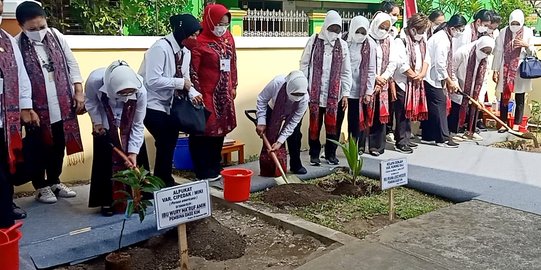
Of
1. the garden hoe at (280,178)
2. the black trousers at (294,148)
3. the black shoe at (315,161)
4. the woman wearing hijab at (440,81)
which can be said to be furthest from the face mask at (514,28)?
the garden hoe at (280,178)

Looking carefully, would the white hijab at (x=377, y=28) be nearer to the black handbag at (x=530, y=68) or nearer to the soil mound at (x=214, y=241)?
the black handbag at (x=530, y=68)

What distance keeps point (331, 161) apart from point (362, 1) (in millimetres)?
8470

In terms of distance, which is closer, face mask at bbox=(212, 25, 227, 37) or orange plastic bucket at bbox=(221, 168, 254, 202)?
orange plastic bucket at bbox=(221, 168, 254, 202)

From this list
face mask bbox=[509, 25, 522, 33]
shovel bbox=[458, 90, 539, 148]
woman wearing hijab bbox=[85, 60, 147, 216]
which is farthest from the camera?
face mask bbox=[509, 25, 522, 33]

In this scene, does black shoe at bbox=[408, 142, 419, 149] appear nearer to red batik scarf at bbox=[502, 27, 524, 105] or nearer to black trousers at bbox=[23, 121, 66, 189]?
red batik scarf at bbox=[502, 27, 524, 105]

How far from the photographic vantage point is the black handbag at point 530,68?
24.5ft

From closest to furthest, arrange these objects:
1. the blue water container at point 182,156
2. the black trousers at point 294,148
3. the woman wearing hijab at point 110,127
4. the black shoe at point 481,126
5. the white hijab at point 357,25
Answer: the woman wearing hijab at point 110,127, the black trousers at point 294,148, the blue water container at point 182,156, the white hijab at point 357,25, the black shoe at point 481,126

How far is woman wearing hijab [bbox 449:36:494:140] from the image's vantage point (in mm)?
6730

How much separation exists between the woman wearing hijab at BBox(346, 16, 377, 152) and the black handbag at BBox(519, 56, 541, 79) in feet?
9.53

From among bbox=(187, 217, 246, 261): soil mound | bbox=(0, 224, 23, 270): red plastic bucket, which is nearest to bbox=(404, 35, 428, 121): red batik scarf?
bbox=(187, 217, 246, 261): soil mound

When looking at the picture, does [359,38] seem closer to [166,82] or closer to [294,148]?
[294,148]

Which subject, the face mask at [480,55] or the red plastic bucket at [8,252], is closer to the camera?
the red plastic bucket at [8,252]

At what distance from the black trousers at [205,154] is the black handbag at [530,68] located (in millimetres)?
4605

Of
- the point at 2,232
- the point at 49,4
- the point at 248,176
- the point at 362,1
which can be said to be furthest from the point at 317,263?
the point at 362,1
